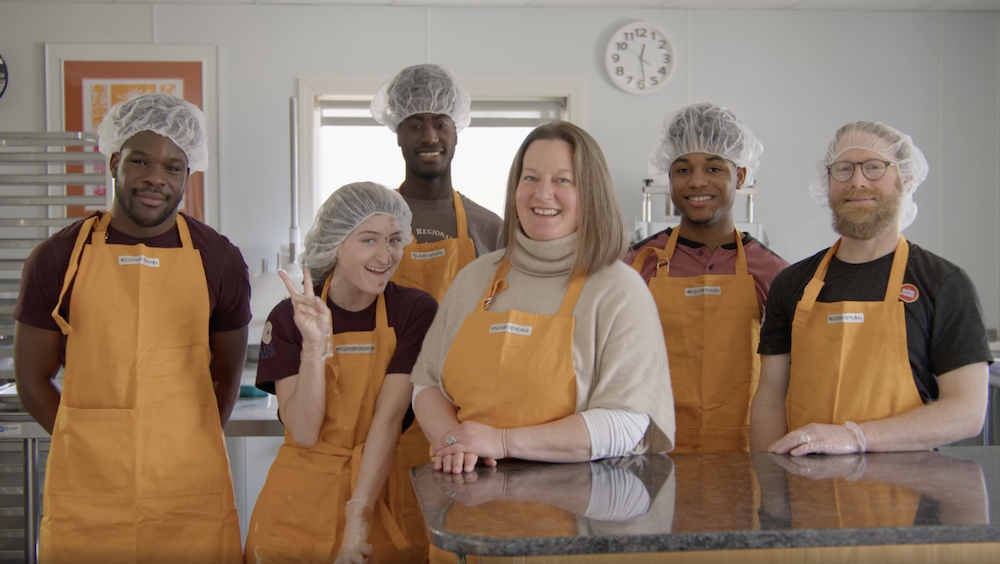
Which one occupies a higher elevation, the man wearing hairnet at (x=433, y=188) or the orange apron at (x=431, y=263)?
the man wearing hairnet at (x=433, y=188)

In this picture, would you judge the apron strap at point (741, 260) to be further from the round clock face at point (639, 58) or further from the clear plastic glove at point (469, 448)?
the round clock face at point (639, 58)

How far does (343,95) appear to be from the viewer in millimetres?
4727

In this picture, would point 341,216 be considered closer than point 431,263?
Yes

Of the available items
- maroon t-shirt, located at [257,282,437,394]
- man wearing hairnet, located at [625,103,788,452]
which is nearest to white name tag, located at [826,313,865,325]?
man wearing hairnet, located at [625,103,788,452]

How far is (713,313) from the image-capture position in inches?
86.7

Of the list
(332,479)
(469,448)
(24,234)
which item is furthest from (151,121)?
(24,234)

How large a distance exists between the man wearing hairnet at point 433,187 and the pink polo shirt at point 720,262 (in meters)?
0.51

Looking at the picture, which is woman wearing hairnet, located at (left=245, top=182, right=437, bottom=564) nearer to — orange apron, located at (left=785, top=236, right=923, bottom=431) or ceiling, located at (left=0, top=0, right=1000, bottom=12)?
orange apron, located at (left=785, top=236, right=923, bottom=431)

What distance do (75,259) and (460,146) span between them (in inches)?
131

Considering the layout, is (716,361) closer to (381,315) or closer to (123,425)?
(381,315)

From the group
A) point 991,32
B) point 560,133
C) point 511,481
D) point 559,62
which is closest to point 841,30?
point 991,32

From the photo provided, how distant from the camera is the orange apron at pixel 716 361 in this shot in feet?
7.18

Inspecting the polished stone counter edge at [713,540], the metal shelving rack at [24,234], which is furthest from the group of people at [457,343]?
the metal shelving rack at [24,234]

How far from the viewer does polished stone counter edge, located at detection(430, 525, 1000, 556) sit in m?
1.10
